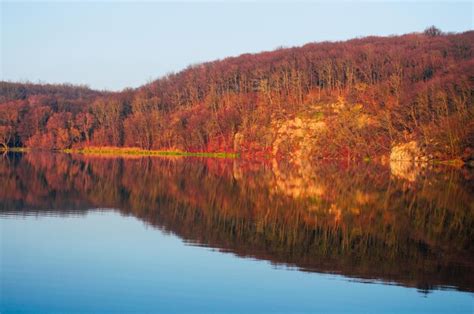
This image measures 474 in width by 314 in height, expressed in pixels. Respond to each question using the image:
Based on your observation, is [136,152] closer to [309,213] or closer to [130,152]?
[130,152]

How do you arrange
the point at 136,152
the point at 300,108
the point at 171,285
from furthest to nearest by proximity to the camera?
the point at 136,152, the point at 300,108, the point at 171,285

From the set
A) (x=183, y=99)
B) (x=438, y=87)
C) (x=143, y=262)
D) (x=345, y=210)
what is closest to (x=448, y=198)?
(x=345, y=210)

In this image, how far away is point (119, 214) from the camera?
32.7 metres

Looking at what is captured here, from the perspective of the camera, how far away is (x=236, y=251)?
22.3 metres

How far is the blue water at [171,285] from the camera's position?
1524 cm

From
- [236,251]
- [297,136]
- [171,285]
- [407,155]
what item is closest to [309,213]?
[236,251]

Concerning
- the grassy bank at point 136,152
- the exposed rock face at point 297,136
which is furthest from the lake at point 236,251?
the grassy bank at point 136,152

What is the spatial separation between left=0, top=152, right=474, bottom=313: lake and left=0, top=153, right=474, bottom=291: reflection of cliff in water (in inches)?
4.0

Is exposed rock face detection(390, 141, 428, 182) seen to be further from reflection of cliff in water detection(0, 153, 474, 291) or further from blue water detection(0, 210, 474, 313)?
blue water detection(0, 210, 474, 313)

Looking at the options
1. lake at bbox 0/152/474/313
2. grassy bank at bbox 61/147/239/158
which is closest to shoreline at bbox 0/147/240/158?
grassy bank at bbox 61/147/239/158

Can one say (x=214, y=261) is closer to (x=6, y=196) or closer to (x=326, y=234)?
(x=326, y=234)

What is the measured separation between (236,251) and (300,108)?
324 ft

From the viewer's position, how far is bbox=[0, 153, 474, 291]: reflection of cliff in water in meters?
20.7

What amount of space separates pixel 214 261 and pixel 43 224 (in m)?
12.3
